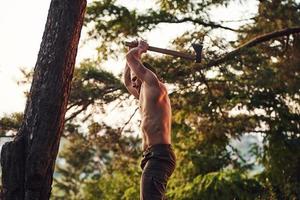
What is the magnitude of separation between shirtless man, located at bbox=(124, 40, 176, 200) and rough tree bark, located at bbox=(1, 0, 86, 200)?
897mm

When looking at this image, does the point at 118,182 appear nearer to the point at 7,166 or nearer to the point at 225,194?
the point at 225,194

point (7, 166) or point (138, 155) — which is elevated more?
point (138, 155)

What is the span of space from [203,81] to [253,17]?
252 cm

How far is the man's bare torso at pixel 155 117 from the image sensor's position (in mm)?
4637

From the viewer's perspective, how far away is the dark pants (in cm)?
441

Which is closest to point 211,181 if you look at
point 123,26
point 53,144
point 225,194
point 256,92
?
point 225,194

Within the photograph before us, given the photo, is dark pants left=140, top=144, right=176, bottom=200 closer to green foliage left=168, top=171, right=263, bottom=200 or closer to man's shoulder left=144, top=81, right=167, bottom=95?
man's shoulder left=144, top=81, right=167, bottom=95

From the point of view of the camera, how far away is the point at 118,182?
20.3 m

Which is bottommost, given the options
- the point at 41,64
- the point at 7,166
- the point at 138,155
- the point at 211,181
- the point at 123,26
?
the point at 7,166

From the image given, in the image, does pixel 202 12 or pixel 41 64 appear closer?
pixel 41 64

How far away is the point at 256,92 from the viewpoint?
42.2ft

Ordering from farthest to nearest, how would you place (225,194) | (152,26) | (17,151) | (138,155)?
(138,155)
(225,194)
(152,26)
(17,151)

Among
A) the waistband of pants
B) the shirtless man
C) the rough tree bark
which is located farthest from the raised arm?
the rough tree bark

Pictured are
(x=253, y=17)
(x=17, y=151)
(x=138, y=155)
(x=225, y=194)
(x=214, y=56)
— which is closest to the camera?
(x=17, y=151)
